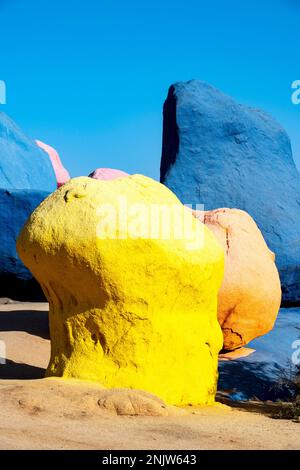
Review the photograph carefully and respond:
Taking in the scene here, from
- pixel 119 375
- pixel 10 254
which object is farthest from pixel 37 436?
pixel 10 254

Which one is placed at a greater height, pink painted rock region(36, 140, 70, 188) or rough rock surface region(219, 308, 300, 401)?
pink painted rock region(36, 140, 70, 188)

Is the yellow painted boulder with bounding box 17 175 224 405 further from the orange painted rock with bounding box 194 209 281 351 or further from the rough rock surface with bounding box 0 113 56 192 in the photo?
the rough rock surface with bounding box 0 113 56 192

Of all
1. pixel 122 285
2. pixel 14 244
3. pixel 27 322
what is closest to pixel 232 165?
pixel 14 244

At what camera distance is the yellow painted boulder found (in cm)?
546

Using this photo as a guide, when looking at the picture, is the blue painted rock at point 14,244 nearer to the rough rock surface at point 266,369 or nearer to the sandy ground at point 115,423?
the rough rock surface at point 266,369

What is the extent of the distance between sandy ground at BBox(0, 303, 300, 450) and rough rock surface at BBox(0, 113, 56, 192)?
1396cm

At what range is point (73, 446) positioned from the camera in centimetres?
375


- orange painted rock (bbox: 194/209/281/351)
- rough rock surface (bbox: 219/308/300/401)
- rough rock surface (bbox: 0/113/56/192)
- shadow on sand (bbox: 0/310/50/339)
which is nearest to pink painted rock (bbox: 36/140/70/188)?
rough rock surface (bbox: 0/113/56/192)

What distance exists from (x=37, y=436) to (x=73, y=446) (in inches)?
11.6

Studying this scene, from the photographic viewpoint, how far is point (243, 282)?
370 inches

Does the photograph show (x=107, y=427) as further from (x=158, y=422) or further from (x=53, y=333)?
(x=53, y=333)

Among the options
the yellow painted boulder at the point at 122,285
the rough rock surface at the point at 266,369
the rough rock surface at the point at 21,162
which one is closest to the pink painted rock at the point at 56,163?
the rough rock surface at the point at 21,162

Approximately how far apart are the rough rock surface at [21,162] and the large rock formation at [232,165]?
175 inches

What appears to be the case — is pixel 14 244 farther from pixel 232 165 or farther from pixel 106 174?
pixel 232 165
